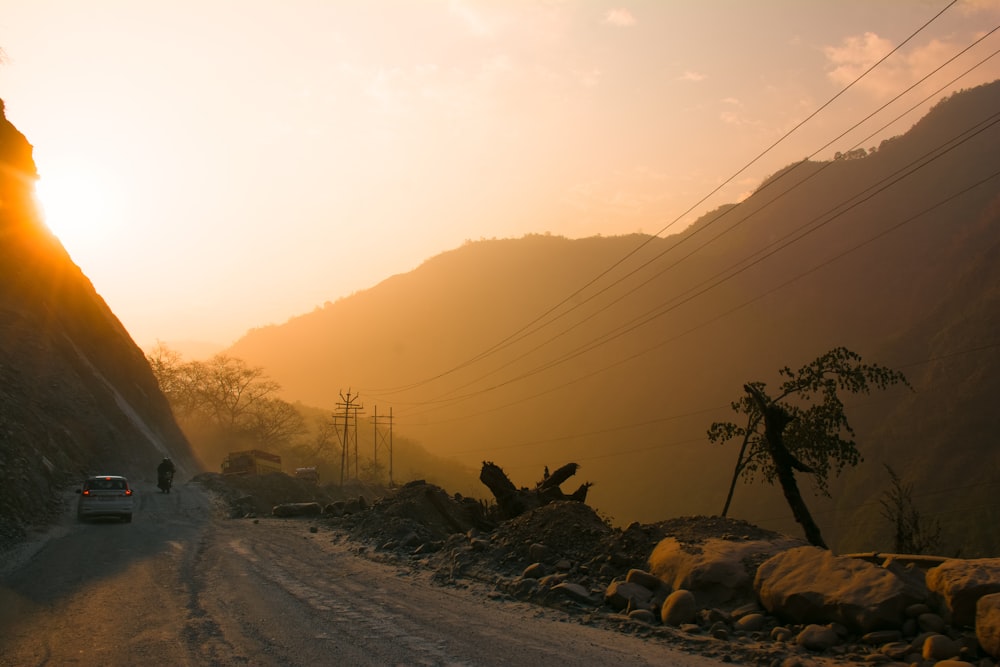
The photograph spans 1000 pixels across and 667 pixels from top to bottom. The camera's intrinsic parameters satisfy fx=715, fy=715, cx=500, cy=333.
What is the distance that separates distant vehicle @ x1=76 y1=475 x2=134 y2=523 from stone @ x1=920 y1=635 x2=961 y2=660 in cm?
2754

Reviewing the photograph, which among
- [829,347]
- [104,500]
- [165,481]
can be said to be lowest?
[165,481]

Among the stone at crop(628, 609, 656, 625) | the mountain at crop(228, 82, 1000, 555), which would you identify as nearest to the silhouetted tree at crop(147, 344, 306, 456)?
the mountain at crop(228, 82, 1000, 555)

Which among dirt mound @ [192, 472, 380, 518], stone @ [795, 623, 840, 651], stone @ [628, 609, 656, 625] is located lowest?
dirt mound @ [192, 472, 380, 518]

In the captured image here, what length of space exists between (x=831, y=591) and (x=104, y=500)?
87.1 feet

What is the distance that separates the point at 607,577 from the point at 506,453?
16122 cm

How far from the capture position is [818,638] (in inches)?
356

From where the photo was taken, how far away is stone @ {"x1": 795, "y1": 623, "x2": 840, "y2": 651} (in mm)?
9000

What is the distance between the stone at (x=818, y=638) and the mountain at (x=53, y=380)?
23.0 metres

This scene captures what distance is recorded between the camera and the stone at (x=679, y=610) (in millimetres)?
10539

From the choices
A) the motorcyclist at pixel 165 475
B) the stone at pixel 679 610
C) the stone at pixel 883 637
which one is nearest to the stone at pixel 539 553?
the stone at pixel 679 610

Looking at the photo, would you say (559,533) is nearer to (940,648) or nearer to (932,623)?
(932,623)

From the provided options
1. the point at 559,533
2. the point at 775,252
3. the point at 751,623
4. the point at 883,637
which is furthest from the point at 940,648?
the point at 775,252

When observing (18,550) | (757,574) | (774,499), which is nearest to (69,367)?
(18,550)

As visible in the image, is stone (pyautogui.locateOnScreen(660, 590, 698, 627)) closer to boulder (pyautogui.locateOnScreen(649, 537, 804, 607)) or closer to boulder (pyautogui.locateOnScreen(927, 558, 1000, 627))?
boulder (pyautogui.locateOnScreen(649, 537, 804, 607))
